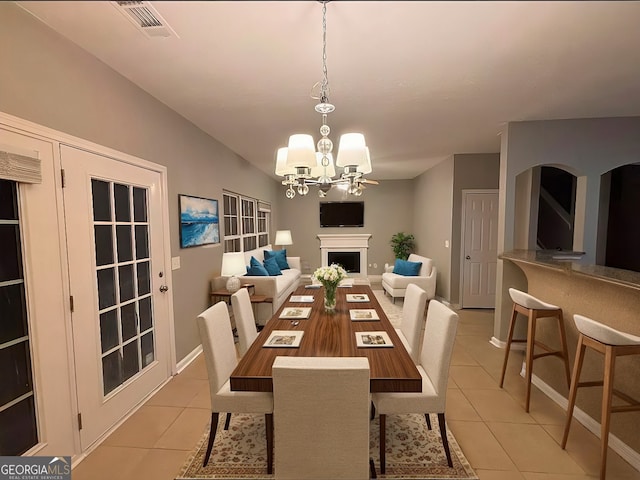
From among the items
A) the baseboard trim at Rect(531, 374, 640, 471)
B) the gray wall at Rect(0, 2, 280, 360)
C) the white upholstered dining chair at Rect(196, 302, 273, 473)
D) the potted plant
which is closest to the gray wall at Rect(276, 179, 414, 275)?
the potted plant

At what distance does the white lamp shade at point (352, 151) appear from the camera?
1.99 m

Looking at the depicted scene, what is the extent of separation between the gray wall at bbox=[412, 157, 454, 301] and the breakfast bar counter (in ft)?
8.53

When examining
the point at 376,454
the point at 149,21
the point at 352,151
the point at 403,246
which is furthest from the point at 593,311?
the point at 403,246

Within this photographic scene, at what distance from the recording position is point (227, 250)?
14.9 ft

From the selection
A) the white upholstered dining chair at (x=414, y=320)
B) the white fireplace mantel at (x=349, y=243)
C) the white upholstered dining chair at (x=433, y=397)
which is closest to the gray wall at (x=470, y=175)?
the white fireplace mantel at (x=349, y=243)

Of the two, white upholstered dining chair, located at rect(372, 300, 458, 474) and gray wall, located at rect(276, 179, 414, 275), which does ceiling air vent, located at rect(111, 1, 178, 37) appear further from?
gray wall, located at rect(276, 179, 414, 275)

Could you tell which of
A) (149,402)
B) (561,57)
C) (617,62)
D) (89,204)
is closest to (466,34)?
(561,57)

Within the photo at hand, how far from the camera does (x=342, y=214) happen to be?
7750 mm

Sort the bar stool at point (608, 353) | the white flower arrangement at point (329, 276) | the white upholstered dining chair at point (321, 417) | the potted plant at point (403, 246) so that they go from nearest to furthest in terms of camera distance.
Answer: the white upholstered dining chair at point (321, 417)
the bar stool at point (608, 353)
the white flower arrangement at point (329, 276)
the potted plant at point (403, 246)

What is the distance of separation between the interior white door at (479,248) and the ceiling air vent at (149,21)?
182 inches

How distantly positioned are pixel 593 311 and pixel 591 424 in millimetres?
782

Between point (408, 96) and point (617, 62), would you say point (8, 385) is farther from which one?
point (617, 62)

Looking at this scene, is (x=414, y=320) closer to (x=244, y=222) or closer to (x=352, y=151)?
(x=352, y=151)

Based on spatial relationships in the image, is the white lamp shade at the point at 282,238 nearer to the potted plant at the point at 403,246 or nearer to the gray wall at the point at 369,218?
the gray wall at the point at 369,218
